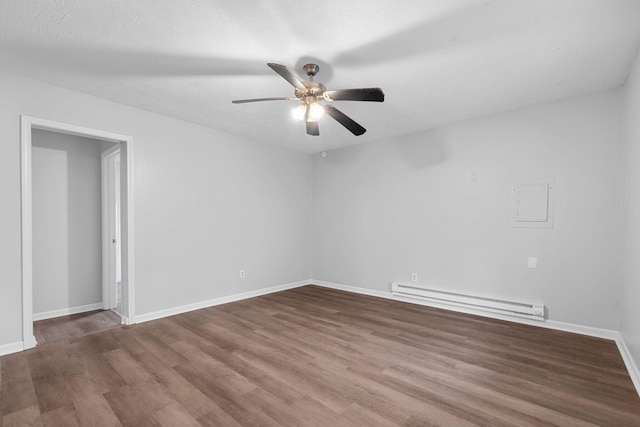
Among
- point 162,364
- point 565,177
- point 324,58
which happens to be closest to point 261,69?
point 324,58

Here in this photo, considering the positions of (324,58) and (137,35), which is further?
(324,58)

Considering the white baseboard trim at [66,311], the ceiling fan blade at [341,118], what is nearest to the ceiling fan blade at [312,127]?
the ceiling fan blade at [341,118]

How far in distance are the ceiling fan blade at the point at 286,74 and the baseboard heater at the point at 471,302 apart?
332cm

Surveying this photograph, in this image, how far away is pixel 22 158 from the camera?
112 inches

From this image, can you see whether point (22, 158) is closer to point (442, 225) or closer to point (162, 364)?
point (162, 364)

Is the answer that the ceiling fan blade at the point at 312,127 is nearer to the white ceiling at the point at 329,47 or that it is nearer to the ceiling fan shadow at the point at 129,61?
the white ceiling at the point at 329,47

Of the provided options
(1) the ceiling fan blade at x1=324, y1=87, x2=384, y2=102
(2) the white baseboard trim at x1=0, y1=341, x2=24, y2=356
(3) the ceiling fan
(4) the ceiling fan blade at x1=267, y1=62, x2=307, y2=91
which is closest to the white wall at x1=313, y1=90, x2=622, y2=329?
(3) the ceiling fan

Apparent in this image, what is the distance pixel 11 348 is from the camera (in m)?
2.79

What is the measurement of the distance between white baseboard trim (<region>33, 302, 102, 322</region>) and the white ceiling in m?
2.81

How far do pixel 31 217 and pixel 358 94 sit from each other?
10.8 feet

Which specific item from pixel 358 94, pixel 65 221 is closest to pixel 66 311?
pixel 65 221

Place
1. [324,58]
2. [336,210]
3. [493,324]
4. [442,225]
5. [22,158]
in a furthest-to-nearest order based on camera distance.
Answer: [336,210] < [442,225] < [493,324] < [22,158] < [324,58]

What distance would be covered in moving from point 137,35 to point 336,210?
3.95 metres

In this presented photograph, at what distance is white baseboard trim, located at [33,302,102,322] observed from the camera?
12.5 ft
